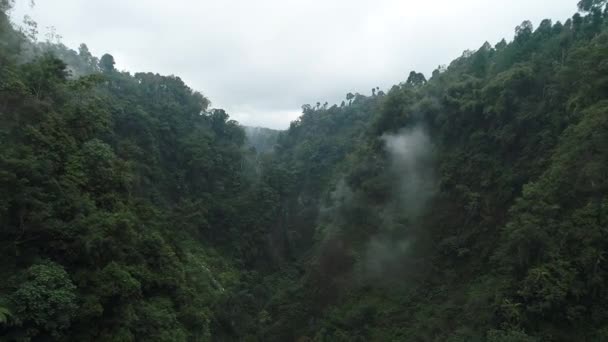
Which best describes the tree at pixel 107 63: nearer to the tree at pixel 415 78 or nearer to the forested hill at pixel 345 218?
the forested hill at pixel 345 218

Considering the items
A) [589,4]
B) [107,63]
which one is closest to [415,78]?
[589,4]

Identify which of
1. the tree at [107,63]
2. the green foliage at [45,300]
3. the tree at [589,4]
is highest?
the tree at [107,63]

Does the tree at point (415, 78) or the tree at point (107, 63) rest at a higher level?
the tree at point (107, 63)

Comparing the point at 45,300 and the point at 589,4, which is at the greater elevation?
the point at 589,4

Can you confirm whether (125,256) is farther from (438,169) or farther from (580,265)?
(438,169)

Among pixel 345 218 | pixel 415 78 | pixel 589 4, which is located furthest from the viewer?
pixel 415 78

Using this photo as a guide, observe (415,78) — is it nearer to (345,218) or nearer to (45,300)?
(345,218)

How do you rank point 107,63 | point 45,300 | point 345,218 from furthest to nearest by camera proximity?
point 107,63
point 345,218
point 45,300

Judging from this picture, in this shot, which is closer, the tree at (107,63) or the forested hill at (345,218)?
the forested hill at (345,218)

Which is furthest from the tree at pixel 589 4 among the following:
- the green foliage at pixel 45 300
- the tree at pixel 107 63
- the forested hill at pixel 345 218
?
the tree at pixel 107 63
